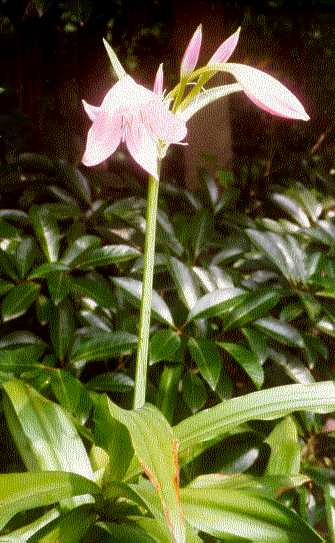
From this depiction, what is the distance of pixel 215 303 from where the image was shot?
3.59 feet

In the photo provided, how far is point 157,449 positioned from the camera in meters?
0.64

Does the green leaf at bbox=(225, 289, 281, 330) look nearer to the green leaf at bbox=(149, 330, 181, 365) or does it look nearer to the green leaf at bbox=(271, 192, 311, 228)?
the green leaf at bbox=(149, 330, 181, 365)

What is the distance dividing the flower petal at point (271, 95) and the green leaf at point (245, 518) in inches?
17.6

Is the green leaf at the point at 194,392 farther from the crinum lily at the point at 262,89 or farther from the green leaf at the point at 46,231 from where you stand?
the crinum lily at the point at 262,89

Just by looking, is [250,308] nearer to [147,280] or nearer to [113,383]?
[113,383]

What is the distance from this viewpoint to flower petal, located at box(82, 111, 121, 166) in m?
0.62

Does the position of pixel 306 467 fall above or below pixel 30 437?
below

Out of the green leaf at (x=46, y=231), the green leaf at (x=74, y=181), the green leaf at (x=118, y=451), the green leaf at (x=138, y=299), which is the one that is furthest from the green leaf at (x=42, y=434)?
the green leaf at (x=74, y=181)

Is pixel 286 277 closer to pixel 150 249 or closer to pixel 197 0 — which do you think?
pixel 150 249

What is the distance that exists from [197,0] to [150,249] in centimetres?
164

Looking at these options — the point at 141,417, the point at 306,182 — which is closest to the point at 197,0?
the point at 306,182

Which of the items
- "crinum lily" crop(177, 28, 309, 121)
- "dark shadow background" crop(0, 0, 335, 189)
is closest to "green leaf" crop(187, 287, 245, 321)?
"crinum lily" crop(177, 28, 309, 121)

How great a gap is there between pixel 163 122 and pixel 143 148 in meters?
0.05

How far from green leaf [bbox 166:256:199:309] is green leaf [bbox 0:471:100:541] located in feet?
1.44
